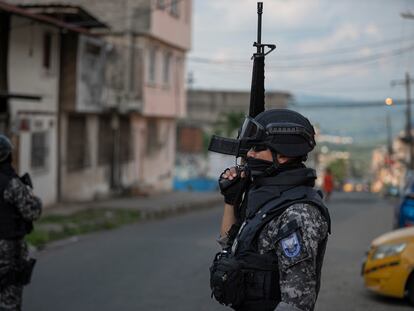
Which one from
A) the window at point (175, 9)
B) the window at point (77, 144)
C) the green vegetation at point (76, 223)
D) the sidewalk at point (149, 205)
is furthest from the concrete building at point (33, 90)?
Result: the window at point (175, 9)

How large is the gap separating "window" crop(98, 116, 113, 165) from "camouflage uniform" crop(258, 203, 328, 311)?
77.0ft

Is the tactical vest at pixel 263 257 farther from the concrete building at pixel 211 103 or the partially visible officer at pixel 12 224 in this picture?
the concrete building at pixel 211 103

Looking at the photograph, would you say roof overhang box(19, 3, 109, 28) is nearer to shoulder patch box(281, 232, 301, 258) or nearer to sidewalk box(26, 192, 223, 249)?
sidewalk box(26, 192, 223, 249)

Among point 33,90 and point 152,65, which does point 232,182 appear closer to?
point 33,90

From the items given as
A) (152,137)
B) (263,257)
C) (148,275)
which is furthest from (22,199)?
(152,137)

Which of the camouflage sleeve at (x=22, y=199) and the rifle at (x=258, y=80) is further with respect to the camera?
the camouflage sleeve at (x=22, y=199)

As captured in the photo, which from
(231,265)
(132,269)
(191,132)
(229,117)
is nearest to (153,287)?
(132,269)

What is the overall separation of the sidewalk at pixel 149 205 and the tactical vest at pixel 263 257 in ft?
54.9

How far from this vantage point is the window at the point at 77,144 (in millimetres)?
23828

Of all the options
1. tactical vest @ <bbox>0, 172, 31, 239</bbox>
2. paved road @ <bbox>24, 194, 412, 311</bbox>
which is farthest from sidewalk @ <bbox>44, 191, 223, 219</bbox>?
tactical vest @ <bbox>0, 172, 31, 239</bbox>

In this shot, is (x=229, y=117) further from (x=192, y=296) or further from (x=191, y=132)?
(x=192, y=296)

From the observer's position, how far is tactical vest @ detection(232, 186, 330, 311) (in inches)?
130

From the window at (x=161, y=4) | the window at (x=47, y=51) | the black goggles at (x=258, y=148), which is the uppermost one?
the window at (x=161, y=4)

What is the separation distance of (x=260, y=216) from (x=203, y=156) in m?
52.5
